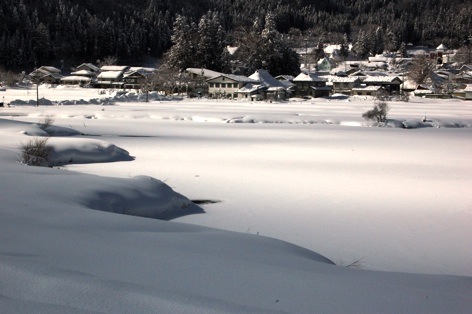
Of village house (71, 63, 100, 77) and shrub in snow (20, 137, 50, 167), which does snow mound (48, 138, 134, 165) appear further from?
village house (71, 63, 100, 77)

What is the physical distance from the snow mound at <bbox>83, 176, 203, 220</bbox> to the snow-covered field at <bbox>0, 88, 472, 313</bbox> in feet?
0.11

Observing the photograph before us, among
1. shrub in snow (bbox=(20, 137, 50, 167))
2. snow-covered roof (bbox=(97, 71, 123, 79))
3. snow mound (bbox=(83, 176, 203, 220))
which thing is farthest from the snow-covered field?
snow-covered roof (bbox=(97, 71, 123, 79))

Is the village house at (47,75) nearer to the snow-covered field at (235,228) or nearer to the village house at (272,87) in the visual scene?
the village house at (272,87)

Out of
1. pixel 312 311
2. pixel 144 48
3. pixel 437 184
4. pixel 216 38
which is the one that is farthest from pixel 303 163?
pixel 144 48

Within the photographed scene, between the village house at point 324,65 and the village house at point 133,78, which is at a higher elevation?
the village house at point 324,65

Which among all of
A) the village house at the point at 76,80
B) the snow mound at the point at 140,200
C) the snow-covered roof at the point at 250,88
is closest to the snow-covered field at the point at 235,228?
the snow mound at the point at 140,200

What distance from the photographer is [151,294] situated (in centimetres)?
405

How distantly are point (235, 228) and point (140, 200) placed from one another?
6.70 ft

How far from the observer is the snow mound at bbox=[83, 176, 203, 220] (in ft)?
30.6

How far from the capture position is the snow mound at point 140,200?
934cm

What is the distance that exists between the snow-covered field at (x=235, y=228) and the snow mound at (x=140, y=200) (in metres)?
0.03

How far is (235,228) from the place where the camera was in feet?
31.7

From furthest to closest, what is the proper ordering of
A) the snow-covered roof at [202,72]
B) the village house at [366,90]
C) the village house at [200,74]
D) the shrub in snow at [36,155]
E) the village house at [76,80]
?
the village house at [76,80] < the village house at [366,90] < the snow-covered roof at [202,72] < the village house at [200,74] < the shrub in snow at [36,155]

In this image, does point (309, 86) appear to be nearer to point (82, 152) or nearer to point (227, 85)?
point (227, 85)
